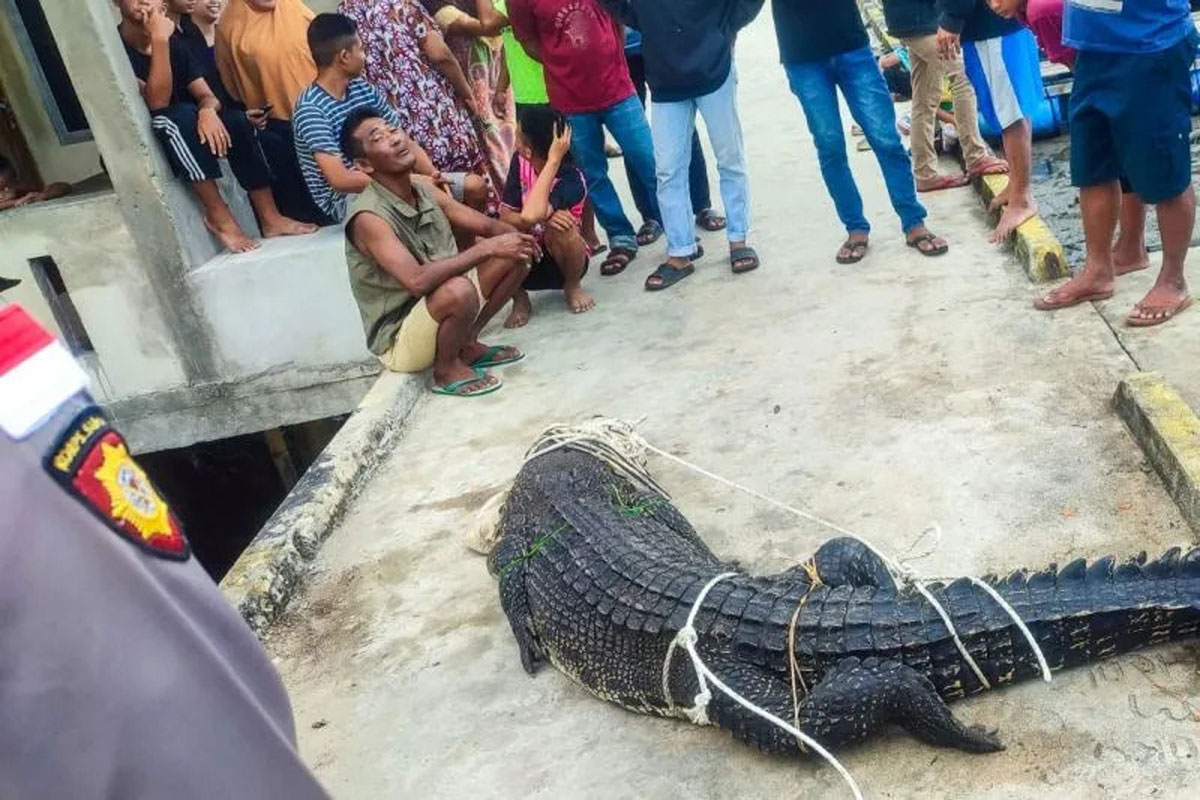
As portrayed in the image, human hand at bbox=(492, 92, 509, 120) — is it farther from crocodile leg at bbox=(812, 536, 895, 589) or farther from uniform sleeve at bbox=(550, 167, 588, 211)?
crocodile leg at bbox=(812, 536, 895, 589)

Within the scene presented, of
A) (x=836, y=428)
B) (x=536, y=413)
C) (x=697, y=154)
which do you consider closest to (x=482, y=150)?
(x=697, y=154)

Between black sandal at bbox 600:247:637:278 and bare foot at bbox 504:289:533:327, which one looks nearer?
bare foot at bbox 504:289:533:327

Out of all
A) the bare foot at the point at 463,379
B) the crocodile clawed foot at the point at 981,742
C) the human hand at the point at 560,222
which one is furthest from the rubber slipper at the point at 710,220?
the crocodile clawed foot at the point at 981,742

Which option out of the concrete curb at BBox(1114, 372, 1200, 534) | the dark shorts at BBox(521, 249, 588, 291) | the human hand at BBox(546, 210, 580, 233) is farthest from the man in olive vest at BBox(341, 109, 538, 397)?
the concrete curb at BBox(1114, 372, 1200, 534)

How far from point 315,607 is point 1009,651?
208cm

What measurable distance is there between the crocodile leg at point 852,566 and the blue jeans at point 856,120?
2.75 m

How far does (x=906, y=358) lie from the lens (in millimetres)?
3965

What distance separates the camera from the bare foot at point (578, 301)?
208 inches

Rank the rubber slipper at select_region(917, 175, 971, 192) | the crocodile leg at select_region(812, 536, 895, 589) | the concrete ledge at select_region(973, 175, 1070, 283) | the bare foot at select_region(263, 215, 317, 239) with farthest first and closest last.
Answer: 1. the bare foot at select_region(263, 215, 317, 239)
2. the rubber slipper at select_region(917, 175, 971, 192)
3. the concrete ledge at select_region(973, 175, 1070, 283)
4. the crocodile leg at select_region(812, 536, 895, 589)

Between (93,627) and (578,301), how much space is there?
4.60m

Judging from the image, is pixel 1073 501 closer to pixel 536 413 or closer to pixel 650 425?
pixel 650 425

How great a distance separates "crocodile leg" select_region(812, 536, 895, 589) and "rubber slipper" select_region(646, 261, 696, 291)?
2.78 meters

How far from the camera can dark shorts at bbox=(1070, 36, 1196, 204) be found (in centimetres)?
356

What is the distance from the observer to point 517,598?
2.94m
